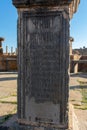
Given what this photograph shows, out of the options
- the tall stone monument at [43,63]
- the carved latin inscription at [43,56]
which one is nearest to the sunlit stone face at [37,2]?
the tall stone monument at [43,63]

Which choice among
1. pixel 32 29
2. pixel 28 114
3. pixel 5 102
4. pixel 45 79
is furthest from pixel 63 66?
pixel 5 102

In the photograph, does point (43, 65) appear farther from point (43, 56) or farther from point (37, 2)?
point (37, 2)

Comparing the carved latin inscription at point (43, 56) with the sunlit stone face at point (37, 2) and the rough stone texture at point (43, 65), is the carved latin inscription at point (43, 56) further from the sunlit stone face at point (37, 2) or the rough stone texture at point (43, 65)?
the sunlit stone face at point (37, 2)

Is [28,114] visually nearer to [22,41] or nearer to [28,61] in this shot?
[28,61]

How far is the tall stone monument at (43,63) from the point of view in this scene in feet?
7.35

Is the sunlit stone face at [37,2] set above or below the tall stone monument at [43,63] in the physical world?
above

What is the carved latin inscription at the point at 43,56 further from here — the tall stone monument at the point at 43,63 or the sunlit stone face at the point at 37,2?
the sunlit stone face at the point at 37,2

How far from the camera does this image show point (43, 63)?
234 centimetres

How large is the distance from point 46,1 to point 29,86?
3.52 ft

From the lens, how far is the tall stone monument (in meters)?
2.24

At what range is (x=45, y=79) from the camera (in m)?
2.35

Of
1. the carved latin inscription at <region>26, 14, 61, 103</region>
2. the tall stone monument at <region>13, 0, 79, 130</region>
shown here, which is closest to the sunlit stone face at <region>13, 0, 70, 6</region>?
the tall stone monument at <region>13, 0, 79, 130</region>

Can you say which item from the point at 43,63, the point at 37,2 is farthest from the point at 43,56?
the point at 37,2

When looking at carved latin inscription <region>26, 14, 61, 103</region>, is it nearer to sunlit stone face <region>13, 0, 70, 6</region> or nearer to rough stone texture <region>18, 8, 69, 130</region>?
rough stone texture <region>18, 8, 69, 130</region>
